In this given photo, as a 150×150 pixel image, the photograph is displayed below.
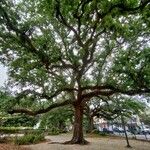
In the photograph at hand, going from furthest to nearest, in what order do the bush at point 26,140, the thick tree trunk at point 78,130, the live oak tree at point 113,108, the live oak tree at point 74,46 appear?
the live oak tree at point 113,108
the thick tree trunk at point 78,130
the bush at point 26,140
the live oak tree at point 74,46

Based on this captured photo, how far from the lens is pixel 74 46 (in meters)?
21.1

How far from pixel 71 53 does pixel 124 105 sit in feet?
64.9

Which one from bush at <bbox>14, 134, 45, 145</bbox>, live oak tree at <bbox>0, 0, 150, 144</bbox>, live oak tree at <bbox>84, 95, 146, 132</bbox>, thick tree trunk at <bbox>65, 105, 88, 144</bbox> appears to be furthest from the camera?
live oak tree at <bbox>84, 95, 146, 132</bbox>

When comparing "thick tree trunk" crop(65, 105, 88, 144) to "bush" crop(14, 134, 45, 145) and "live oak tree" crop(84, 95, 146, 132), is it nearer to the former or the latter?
"bush" crop(14, 134, 45, 145)

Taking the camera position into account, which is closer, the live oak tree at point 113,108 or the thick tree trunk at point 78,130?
the thick tree trunk at point 78,130

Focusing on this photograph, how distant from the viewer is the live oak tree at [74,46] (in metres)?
14.2

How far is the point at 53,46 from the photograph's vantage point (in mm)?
19219

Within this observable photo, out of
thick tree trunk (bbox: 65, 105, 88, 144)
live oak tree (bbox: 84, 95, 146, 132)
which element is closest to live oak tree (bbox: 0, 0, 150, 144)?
thick tree trunk (bbox: 65, 105, 88, 144)

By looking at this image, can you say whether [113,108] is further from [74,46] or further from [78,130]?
[74,46]

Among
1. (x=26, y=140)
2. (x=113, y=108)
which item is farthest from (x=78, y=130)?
(x=113, y=108)

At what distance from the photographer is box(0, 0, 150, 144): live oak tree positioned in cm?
1423

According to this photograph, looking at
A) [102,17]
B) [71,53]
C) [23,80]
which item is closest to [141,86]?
[71,53]

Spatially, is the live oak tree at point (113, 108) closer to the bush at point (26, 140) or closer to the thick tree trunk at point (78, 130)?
the thick tree trunk at point (78, 130)

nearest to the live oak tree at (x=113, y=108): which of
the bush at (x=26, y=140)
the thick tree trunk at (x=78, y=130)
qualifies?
the thick tree trunk at (x=78, y=130)
